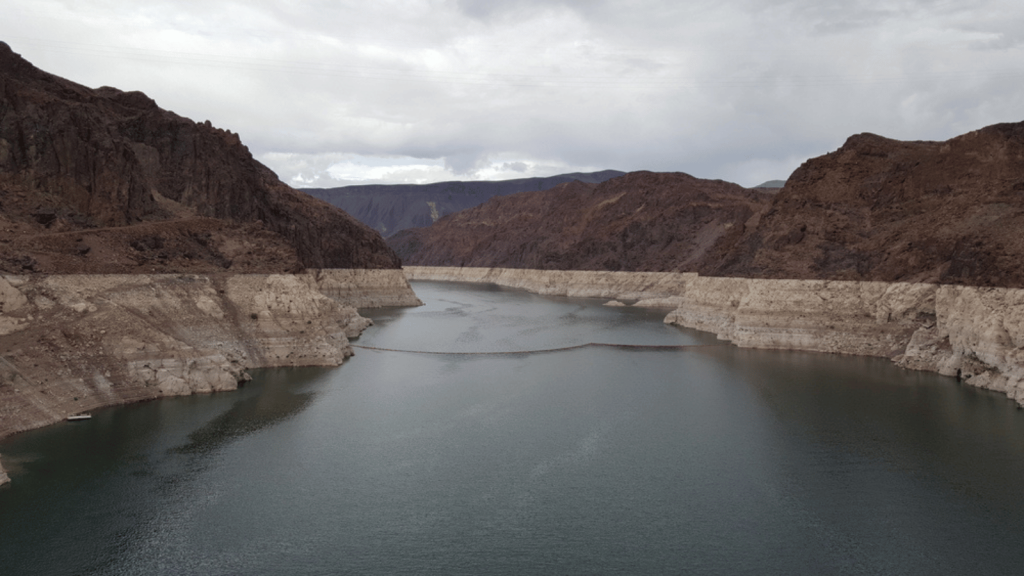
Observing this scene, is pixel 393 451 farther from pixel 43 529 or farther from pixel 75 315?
pixel 75 315

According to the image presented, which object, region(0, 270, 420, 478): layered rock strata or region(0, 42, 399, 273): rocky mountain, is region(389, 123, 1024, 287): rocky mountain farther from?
region(0, 42, 399, 273): rocky mountain

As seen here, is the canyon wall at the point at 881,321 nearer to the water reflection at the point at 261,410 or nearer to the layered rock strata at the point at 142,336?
the layered rock strata at the point at 142,336

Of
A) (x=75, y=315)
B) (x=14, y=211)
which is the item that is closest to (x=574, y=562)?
(x=75, y=315)

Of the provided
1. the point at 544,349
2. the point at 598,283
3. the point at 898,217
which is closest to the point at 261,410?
the point at 544,349

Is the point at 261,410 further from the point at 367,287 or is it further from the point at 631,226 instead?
the point at 631,226

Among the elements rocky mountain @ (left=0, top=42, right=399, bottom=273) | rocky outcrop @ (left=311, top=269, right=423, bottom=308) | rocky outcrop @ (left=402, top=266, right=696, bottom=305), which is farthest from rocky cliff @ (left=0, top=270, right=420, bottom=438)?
rocky outcrop @ (left=402, top=266, right=696, bottom=305)
